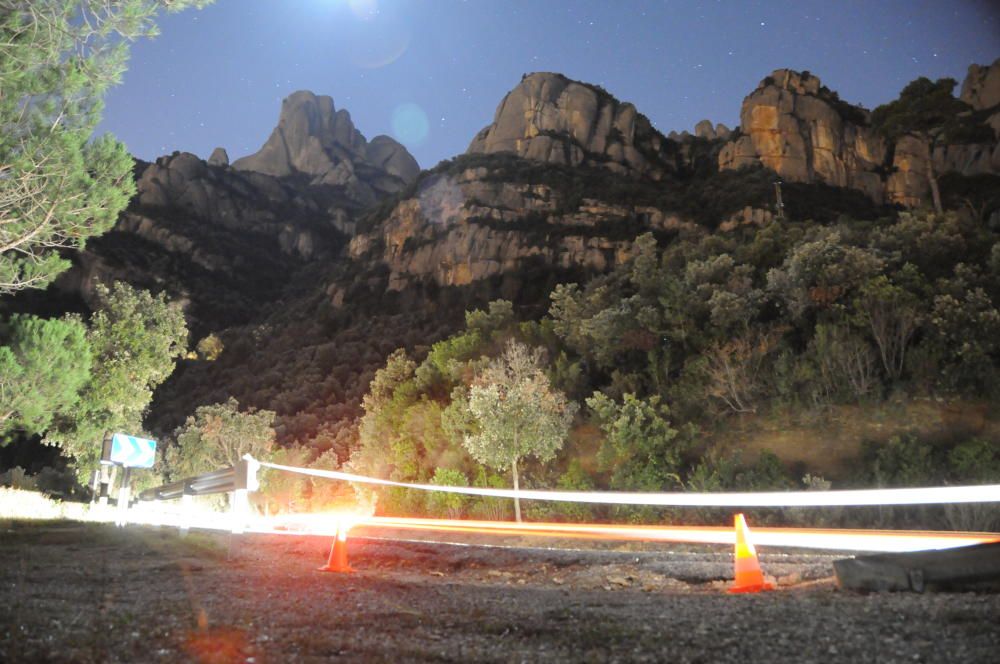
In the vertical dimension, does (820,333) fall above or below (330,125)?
below

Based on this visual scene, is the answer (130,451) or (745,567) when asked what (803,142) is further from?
(745,567)

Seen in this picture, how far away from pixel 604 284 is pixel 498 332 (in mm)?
5975

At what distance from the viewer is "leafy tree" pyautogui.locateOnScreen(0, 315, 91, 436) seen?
14.5 meters

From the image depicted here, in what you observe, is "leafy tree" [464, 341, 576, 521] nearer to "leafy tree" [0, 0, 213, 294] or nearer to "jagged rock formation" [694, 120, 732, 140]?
"leafy tree" [0, 0, 213, 294]

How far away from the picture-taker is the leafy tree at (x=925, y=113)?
114 ft

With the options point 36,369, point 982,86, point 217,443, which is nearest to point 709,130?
point 982,86

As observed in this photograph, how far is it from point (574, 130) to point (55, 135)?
97099 millimetres

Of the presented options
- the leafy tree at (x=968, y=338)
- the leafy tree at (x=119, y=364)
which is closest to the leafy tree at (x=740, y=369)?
the leafy tree at (x=968, y=338)

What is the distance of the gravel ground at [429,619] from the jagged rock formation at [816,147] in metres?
89.9

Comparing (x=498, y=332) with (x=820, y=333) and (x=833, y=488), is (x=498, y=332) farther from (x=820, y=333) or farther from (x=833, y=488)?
(x=833, y=488)

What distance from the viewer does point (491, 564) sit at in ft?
29.3

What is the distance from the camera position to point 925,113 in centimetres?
3525

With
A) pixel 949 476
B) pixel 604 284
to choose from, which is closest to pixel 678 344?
pixel 604 284

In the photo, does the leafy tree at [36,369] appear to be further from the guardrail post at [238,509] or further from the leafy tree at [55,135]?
the guardrail post at [238,509]
